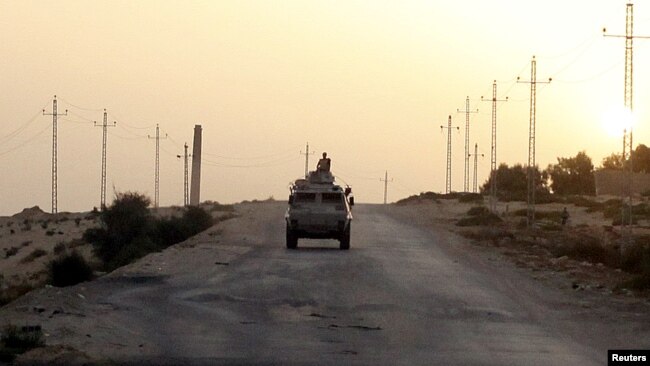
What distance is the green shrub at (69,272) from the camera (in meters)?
34.2

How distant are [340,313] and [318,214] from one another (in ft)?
62.9

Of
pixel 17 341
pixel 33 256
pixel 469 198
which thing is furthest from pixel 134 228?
pixel 469 198

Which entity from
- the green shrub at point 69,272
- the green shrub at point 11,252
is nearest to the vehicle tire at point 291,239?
the green shrub at point 69,272

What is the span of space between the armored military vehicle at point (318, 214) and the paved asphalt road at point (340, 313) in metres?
2.68

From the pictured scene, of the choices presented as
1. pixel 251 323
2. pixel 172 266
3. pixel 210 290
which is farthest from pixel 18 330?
pixel 172 266

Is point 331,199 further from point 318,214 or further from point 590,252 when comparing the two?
point 590,252

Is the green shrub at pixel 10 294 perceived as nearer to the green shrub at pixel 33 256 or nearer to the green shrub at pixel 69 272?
the green shrub at pixel 69 272

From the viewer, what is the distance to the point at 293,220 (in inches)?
1725

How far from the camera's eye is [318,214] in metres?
43.8

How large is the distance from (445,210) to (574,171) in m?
84.9

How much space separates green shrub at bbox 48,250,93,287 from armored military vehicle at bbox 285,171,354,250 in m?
10.1

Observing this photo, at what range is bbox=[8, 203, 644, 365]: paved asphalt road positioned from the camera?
749 inches

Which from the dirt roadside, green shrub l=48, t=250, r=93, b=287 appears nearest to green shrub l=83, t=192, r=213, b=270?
the dirt roadside
